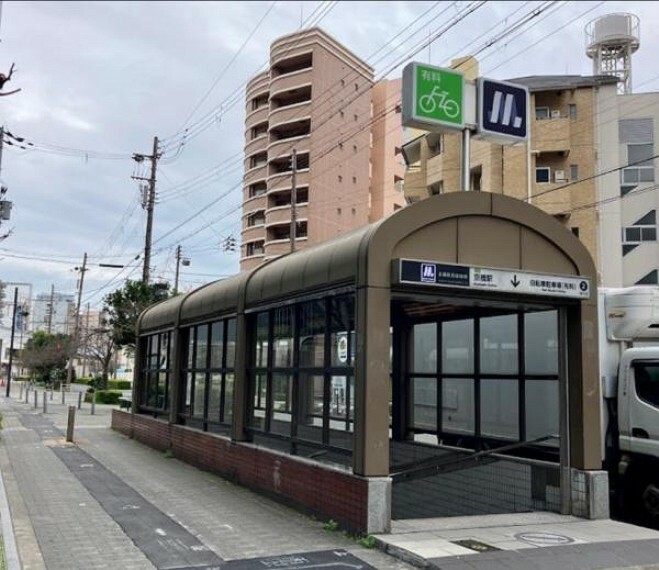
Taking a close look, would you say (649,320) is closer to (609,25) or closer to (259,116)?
(609,25)

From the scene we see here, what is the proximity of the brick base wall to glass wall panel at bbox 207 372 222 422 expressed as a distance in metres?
0.41

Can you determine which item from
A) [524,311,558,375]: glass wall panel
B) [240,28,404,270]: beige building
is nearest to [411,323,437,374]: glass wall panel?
[524,311,558,375]: glass wall panel

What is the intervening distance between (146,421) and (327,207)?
46540 millimetres

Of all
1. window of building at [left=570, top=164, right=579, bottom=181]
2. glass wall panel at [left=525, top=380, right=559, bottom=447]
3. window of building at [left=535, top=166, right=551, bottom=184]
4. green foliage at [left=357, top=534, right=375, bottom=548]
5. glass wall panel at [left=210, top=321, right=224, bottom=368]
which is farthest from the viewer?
window of building at [left=535, top=166, right=551, bottom=184]

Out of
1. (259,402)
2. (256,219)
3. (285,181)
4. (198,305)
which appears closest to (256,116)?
(285,181)

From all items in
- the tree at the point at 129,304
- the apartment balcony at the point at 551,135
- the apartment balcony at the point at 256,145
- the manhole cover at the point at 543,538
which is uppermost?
the apartment balcony at the point at 256,145

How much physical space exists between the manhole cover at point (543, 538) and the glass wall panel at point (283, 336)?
13.8ft

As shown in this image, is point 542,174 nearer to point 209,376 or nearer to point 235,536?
point 209,376

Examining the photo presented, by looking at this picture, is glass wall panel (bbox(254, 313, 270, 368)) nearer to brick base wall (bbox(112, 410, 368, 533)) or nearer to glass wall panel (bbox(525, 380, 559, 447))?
brick base wall (bbox(112, 410, 368, 533))

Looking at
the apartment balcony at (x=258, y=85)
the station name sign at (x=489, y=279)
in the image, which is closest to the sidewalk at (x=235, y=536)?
the station name sign at (x=489, y=279)

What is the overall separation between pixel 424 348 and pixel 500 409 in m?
2.22

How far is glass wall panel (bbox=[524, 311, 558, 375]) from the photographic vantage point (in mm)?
10562

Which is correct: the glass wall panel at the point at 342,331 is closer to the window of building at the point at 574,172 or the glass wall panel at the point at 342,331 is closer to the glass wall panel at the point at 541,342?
the glass wall panel at the point at 541,342

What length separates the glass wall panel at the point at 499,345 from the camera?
36.5ft
